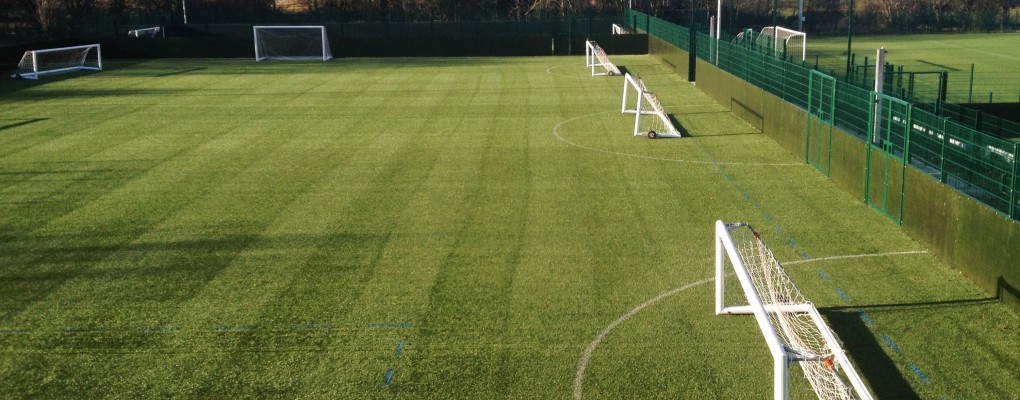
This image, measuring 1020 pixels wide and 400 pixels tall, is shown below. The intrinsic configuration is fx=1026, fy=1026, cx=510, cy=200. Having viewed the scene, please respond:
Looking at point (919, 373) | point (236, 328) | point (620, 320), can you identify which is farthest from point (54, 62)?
point (919, 373)

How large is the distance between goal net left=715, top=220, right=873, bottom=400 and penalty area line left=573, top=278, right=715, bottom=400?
53 cm

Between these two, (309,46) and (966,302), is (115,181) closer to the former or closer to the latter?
(966,302)

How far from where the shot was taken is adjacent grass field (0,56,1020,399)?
30.4ft

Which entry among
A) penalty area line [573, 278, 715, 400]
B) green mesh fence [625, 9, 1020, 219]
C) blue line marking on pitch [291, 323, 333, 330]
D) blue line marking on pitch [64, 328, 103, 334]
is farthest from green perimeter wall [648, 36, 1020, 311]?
blue line marking on pitch [64, 328, 103, 334]

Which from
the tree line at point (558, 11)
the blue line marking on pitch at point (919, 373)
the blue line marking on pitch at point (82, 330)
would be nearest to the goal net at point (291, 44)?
the tree line at point (558, 11)

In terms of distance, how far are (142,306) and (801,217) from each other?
8926 mm

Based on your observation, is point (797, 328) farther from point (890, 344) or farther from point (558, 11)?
point (558, 11)

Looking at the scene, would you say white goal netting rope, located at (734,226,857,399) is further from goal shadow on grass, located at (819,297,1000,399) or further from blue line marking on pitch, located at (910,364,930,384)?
blue line marking on pitch, located at (910,364,930,384)

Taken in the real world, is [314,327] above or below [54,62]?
below

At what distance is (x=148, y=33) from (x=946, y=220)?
43.9 meters

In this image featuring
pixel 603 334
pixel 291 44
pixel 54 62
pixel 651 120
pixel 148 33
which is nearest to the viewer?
pixel 603 334

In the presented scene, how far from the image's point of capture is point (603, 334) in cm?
1015

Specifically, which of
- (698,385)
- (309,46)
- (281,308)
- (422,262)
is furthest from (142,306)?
(309,46)

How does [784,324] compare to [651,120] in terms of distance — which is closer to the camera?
[784,324]
